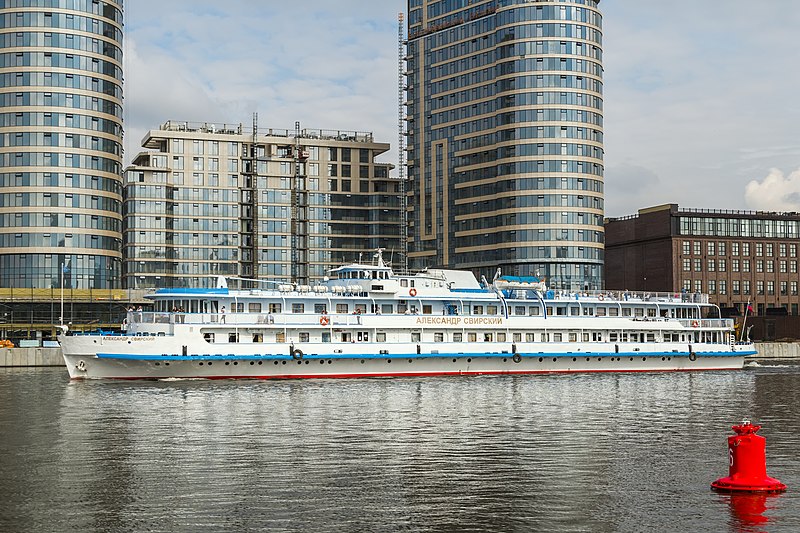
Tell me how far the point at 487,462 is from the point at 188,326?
4608 cm

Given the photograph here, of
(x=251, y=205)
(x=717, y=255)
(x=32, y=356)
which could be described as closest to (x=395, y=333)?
(x=32, y=356)

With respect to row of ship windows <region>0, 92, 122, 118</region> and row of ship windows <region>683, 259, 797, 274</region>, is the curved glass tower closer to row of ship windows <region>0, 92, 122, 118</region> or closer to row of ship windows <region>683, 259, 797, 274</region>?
row of ship windows <region>0, 92, 122, 118</region>

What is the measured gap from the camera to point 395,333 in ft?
278

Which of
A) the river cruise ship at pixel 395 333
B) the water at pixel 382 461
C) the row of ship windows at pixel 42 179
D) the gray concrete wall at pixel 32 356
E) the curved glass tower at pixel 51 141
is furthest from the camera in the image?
the row of ship windows at pixel 42 179

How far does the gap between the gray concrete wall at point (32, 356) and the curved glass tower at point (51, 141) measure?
34020 mm

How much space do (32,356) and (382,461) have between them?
8691 centimetres

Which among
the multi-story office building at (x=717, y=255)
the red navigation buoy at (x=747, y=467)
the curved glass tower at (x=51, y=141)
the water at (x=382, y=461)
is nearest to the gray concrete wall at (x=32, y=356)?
the curved glass tower at (x=51, y=141)

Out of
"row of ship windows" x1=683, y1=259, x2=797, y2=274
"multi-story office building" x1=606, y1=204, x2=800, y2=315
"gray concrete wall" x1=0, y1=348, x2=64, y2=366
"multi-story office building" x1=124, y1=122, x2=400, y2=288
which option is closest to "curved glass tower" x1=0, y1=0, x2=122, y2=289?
"multi-story office building" x1=124, y1=122, x2=400, y2=288

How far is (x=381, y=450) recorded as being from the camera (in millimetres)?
38000

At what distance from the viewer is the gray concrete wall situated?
362ft

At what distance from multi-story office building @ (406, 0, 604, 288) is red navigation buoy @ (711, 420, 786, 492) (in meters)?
123

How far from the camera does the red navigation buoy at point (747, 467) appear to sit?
94.4 ft

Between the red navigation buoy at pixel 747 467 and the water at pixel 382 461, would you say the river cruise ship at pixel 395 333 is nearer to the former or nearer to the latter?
the water at pixel 382 461

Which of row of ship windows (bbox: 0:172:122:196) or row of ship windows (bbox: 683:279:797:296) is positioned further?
row of ship windows (bbox: 683:279:797:296)
